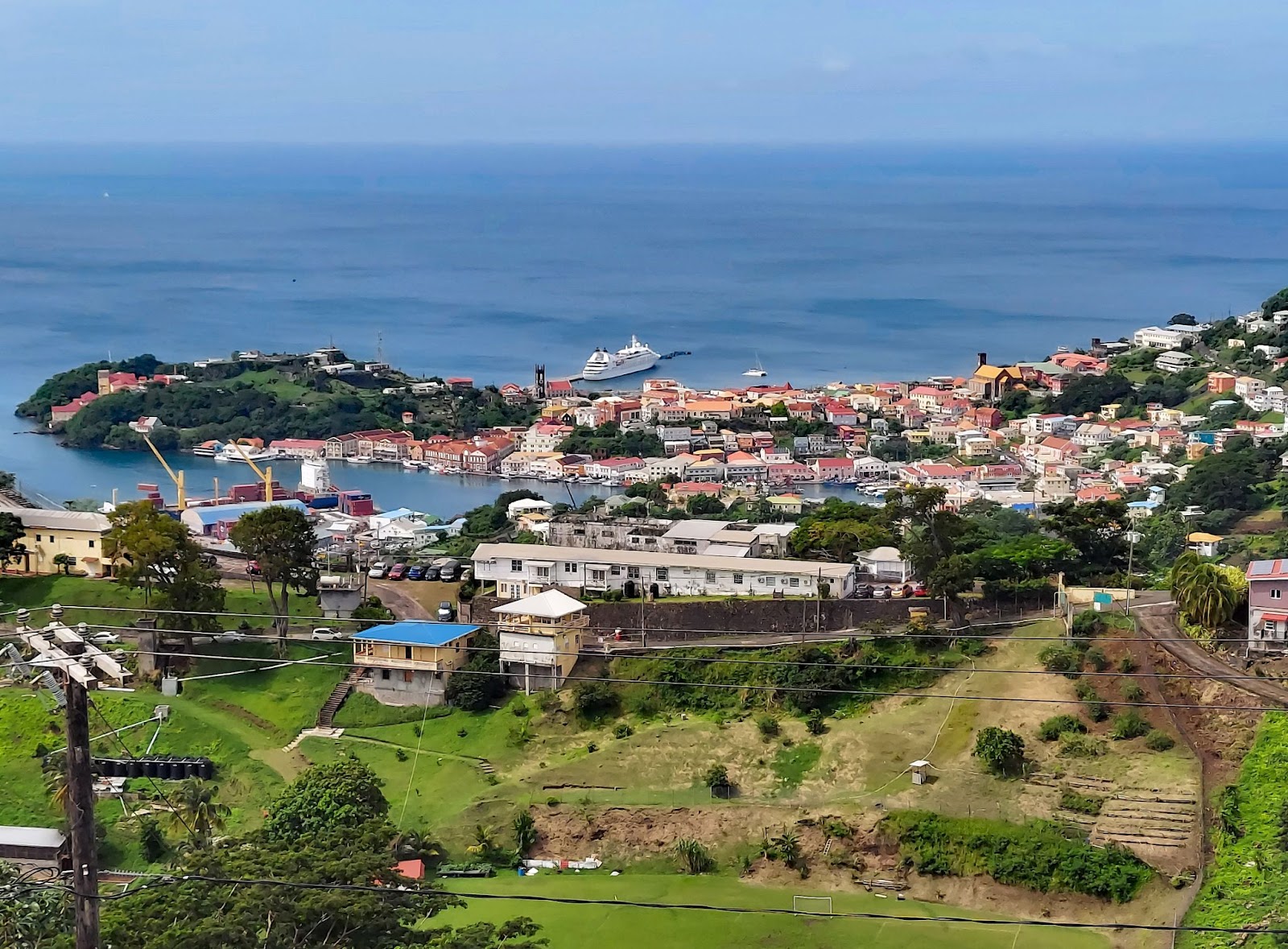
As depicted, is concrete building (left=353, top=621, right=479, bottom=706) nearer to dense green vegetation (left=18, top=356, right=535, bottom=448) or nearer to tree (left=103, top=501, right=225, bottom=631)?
tree (left=103, top=501, right=225, bottom=631)

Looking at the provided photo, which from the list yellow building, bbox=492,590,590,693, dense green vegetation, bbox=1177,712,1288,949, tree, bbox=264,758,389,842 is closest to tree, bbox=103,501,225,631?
yellow building, bbox=492,590,590,693

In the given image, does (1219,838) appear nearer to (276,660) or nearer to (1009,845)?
(1009,845)

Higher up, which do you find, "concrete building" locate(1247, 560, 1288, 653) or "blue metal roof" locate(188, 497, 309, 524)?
"concrete building" locate(1247, 560, 1288, 653)

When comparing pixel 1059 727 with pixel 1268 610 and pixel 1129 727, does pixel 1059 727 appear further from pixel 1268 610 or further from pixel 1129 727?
pixel 1268 610

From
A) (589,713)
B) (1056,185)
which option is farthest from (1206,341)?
(1056,185)

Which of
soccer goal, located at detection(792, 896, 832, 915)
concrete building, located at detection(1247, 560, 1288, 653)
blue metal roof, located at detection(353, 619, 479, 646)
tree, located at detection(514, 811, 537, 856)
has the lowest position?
soccer goal, located at detection(792, 896, 832, 915)

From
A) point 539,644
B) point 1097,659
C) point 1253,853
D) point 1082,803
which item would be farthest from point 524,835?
point 1253,853
